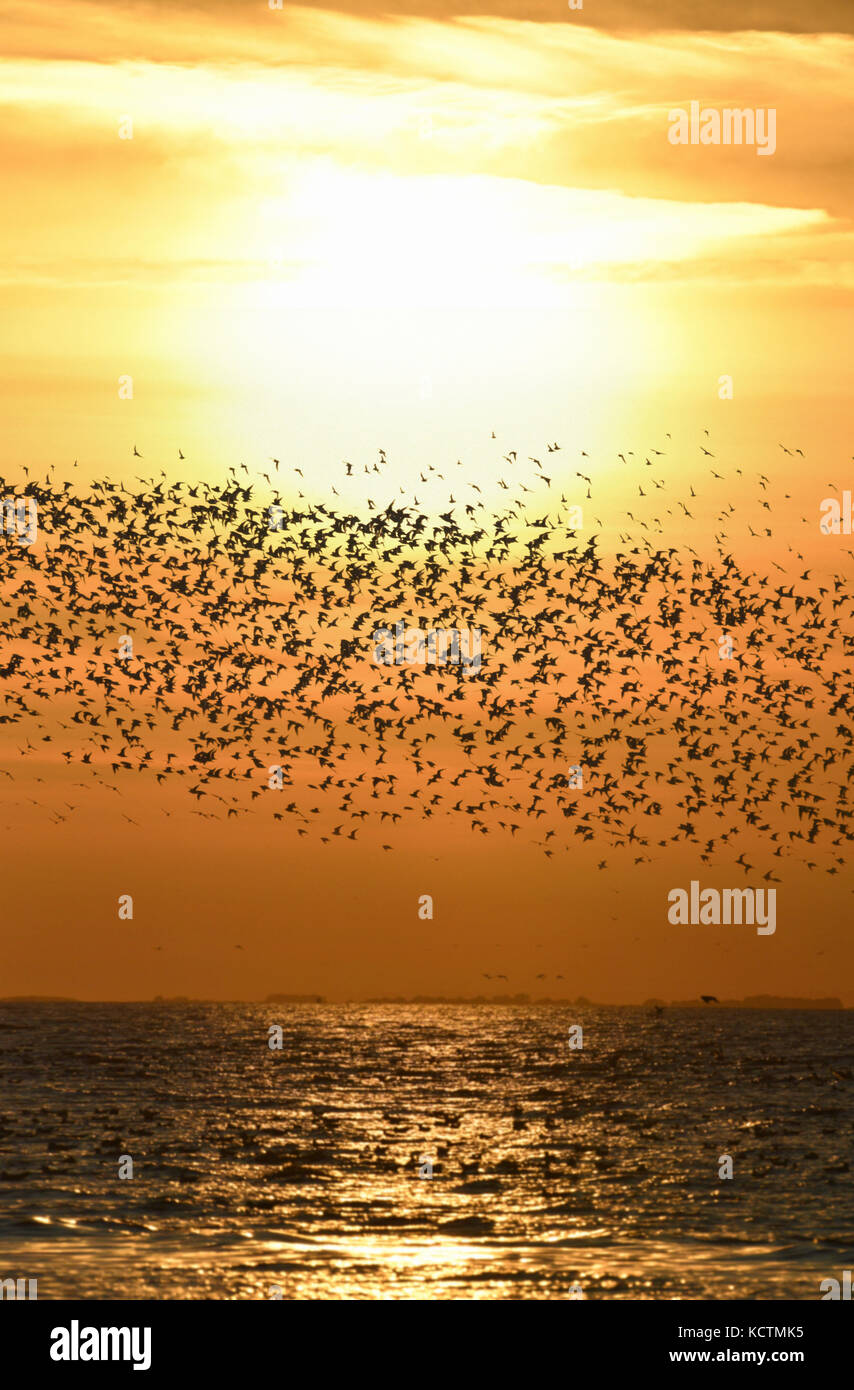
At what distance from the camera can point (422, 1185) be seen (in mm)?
51156

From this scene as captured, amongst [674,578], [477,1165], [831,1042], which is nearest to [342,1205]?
[477,1165]

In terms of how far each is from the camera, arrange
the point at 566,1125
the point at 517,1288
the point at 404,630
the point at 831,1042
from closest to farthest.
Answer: the point at 517,1288, the point at 404,630, the point at 566,1125, the point at 831,1042

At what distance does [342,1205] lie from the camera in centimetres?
4662

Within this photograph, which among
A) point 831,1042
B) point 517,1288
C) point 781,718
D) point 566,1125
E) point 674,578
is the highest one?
point 674,578

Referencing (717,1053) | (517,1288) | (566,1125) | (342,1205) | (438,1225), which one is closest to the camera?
(517,1288)

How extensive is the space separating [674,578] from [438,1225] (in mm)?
23473

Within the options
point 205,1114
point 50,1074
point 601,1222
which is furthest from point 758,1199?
point 50,1074

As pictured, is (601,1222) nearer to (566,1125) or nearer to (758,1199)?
(758,1199)

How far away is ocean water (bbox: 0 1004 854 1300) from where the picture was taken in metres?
35.1

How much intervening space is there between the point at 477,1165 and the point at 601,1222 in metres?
13.9

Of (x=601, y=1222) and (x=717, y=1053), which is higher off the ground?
(x=601, y=1222)

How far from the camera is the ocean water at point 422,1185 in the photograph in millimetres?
35062

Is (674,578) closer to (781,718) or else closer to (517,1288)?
(781,718)

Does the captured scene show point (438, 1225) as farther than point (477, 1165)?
No
